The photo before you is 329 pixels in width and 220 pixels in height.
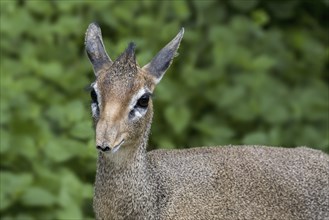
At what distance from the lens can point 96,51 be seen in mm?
5434

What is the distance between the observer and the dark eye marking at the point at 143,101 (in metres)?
5.13

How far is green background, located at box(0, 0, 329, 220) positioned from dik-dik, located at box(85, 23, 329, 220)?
1.05 metres

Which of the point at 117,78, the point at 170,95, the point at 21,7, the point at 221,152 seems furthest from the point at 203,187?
the point at 21,7

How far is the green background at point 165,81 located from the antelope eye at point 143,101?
4.64 feet

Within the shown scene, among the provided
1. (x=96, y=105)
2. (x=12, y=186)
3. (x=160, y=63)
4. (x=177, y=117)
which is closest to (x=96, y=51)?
(x=160, y=63)

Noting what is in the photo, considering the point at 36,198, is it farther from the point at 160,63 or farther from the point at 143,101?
the point at 143,101

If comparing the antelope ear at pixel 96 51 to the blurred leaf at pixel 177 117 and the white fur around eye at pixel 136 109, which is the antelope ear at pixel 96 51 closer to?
the white fur around eye at pixel 136 109

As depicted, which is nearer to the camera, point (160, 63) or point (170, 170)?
point (160, 63)

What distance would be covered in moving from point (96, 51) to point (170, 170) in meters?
0.66

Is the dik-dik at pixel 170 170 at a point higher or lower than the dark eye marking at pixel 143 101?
lower

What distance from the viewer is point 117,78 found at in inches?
203

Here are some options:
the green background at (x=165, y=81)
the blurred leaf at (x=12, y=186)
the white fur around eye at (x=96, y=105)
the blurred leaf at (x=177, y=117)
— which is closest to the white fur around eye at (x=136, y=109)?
the white fur around eye at (x=96, y=105)

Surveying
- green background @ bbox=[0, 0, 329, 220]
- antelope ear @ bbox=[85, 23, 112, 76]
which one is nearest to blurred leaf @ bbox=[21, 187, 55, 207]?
green background @ bbox=[0, 0, 329, 220]

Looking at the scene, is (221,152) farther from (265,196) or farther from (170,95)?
(170,95)
